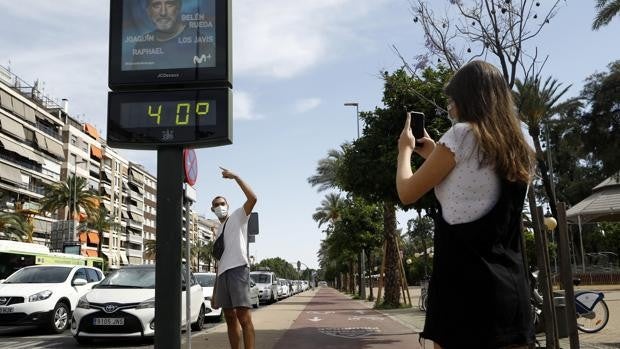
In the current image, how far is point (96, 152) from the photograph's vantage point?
86438mm

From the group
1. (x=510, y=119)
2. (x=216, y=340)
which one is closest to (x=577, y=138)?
(x=216, y=340)

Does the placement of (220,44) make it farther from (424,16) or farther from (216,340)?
(216,340)

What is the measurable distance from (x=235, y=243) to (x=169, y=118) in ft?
5.78

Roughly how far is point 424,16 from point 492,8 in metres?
1.05

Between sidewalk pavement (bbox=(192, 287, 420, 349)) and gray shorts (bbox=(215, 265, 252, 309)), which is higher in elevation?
gray shorts (bbox=(215, 265, 252, 309))

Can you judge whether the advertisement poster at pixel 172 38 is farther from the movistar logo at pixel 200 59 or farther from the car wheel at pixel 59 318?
the car wheel at pixel 59 318

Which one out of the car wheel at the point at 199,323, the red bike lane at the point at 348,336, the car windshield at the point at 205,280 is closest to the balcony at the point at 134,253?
the car windshield at the point at 205,280

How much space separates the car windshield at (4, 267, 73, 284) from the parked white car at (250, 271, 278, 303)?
16.6 metres

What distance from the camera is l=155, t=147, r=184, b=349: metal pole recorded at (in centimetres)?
536

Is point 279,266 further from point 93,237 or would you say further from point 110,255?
point 93,237

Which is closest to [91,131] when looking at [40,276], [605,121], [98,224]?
[98,224]

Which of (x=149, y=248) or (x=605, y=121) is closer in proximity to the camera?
(x=605, y=121)

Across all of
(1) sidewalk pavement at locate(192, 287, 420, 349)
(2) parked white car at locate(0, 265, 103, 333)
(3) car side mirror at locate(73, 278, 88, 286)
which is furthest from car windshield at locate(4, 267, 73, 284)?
(1) sidewalk pavement at locate(192, 287, 420, 349)

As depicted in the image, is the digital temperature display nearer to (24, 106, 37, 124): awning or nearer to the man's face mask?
the man's face mask
